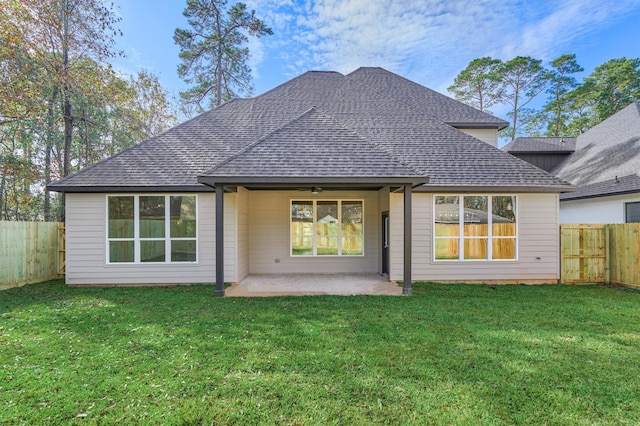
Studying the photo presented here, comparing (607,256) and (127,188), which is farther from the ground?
(127,188)

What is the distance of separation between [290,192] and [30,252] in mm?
7217

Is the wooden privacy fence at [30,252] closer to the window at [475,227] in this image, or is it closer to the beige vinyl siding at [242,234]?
the beige vinyl siding at [242,234]

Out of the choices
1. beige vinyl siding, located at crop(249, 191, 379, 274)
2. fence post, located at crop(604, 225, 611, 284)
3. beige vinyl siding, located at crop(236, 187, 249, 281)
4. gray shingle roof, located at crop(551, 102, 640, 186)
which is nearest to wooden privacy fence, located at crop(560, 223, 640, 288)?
fence post, located at crop(604, 225, 611, 284)

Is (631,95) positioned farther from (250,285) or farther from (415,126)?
(250,285)

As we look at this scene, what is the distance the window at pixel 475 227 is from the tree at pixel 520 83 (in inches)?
914

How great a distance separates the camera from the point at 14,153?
470 inches

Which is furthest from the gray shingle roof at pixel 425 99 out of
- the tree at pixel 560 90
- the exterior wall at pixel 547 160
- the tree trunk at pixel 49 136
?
the tree at pixel 560 90

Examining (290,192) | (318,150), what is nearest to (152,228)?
(290,192)

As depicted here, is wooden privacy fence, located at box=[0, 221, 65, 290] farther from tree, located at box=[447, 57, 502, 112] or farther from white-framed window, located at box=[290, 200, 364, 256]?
tree, located at box=[447, 57, 502, 112]

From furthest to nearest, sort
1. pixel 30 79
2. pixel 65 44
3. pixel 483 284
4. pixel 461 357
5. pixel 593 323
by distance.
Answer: pixel 65 44 → pixel 30 79 → pixel 483 284 → pixel 593 323 → pixel 461 357

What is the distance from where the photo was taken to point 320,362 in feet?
11.6

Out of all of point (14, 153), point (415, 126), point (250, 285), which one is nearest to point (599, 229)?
point (415, 126)

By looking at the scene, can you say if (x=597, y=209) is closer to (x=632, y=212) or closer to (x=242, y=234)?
(x=632, y=212)

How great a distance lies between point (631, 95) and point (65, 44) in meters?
33.4
